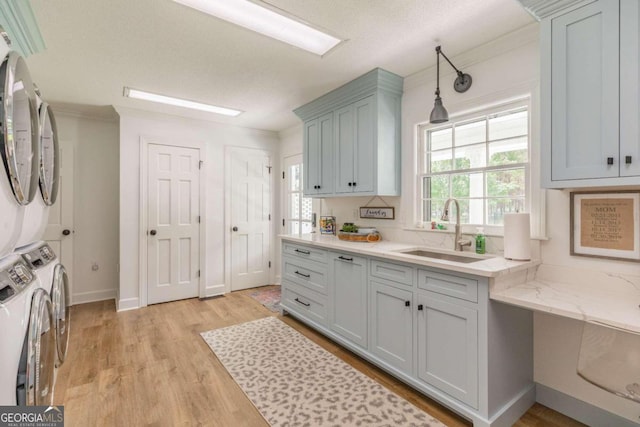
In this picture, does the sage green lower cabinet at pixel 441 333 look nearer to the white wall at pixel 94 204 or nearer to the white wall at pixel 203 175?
the white wall at pixel 203 175

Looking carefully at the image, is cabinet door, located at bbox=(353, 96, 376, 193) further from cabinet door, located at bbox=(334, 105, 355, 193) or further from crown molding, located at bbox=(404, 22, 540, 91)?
crown molding, located at bbox=(404, 22, 540, 91)

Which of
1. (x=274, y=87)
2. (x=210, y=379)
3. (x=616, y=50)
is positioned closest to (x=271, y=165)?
(x=274, y=87)

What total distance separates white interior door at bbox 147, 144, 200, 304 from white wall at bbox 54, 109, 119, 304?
28.4 inches

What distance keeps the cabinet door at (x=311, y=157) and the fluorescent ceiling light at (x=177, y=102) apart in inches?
38.4

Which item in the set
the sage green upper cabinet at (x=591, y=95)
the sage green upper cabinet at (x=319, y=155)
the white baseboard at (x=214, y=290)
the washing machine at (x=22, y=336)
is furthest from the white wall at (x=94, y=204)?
the sage green upper cabinet at (x=591, y=95)

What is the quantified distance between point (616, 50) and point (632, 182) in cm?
63

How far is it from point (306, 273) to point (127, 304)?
93.3 inches

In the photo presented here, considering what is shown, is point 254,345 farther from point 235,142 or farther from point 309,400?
point 235,142

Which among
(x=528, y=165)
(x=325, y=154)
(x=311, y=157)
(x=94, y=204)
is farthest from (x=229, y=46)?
(x=94, y=204)

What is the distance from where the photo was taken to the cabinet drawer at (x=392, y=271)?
82.5 inches

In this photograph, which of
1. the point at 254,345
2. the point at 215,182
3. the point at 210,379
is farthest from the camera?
the point at 215,182

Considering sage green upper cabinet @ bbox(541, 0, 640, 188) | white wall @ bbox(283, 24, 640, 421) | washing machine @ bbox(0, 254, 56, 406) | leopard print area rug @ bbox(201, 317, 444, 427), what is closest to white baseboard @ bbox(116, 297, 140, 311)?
leopard print area rug @ bbox(201, 317, 444, 427)

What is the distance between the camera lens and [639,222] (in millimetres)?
1648

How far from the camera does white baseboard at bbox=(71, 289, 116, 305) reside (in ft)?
13.0
